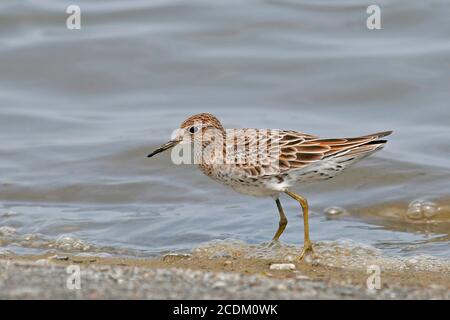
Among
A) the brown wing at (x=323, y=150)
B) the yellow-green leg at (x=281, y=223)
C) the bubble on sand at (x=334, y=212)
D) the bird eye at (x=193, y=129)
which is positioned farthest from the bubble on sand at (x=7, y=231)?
the bubble on sand at (x=334, y=212)

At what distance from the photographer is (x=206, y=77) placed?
1475 cm

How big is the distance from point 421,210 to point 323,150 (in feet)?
8.00

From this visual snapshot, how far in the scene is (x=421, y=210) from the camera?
10516mm

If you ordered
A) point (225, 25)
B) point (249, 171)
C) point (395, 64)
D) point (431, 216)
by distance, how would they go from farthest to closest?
1. point (225, 25)
2. point (395, 64)
3. point (431, 216)
4. point (249, 171)

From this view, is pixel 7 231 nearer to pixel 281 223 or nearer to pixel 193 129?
pixel 193 129

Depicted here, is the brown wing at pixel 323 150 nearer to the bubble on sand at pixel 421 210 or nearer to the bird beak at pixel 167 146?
the bird beak at pixel 167 146

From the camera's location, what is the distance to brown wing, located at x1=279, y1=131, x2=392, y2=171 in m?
8.49

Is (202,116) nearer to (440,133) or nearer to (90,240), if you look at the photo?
(90,240)

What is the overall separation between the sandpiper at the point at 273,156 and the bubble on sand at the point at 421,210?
2.10 meters

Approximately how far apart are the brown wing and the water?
4.28 ft

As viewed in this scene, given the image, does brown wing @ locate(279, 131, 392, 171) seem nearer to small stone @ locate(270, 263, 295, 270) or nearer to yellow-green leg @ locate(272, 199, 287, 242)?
yellow-green leg @ locate(272, 199, 287, 242)

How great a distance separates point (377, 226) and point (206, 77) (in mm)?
5286

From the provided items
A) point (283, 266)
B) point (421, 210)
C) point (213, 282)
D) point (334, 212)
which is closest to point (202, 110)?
point (334, 212)
